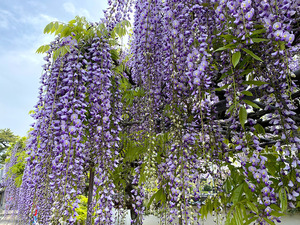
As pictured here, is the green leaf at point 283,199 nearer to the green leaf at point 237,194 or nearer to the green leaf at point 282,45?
the green leaf at point 237,194

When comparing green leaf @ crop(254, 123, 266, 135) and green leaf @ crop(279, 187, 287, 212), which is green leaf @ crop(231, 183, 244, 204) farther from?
green leaf @ crop(254, 123, 266, 135)

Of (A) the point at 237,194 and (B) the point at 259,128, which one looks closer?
(A) the point at 237,194

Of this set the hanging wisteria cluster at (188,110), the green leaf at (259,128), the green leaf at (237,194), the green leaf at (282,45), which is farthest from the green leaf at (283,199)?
the green leaf at (282,45)

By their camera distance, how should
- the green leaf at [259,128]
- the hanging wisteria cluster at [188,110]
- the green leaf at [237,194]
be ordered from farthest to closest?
the green leaf at [259,128], the green leaf at [237,194], the hanging wisteria cluster at [188,110]

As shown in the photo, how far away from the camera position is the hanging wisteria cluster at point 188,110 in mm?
1447

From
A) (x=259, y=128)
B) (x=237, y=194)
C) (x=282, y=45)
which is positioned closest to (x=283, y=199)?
(x=237, y=194)

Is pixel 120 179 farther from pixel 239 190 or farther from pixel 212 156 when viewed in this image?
pixel 239 190

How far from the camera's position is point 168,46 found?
1.86 m

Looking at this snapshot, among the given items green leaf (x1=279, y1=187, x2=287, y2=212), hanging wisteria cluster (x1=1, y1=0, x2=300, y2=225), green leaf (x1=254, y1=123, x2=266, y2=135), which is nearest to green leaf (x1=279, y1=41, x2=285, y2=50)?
hanging wisteria cluster (x1=1, y1=0, x2=300, y2=225)

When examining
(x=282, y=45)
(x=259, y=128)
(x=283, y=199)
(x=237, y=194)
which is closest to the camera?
(x=282, y=45)

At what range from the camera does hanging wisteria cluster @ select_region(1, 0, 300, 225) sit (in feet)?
4.75

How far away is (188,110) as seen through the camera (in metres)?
2.07

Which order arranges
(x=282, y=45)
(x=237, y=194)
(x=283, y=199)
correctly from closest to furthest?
(x=282, y=45) < (x=283, y=199) < (x=237, y=194)

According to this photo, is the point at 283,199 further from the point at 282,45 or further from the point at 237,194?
the point at 282,45
